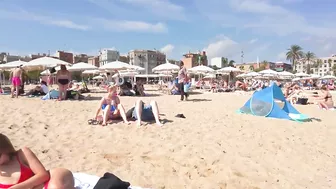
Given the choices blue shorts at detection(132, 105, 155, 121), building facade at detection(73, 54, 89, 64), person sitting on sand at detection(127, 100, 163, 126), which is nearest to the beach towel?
person sitting on sand at detection(127, 100, 163, 126)

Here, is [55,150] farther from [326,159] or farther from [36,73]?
[36,73]

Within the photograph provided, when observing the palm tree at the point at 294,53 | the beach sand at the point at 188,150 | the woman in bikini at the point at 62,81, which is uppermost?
the palm tree at the point at 294,53

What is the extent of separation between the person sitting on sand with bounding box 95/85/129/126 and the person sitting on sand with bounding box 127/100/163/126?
10.4 inches

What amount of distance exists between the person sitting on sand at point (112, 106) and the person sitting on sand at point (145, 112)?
0.87 feet

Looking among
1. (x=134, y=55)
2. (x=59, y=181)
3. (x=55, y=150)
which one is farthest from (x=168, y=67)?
(x=134, y=55)

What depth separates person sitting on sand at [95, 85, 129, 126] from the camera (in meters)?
6.05

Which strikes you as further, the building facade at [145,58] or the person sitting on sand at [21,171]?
the building facade at [145,58]

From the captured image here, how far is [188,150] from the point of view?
4355 millimetres

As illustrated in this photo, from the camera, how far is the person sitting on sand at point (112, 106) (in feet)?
19.9

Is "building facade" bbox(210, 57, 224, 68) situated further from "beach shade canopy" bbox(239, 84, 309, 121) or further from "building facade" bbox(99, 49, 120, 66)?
"beach shade canopy" bbox(239, 84, 309, 121)

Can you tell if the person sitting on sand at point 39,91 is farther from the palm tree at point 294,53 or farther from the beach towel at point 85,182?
the palm tree at point 294,53

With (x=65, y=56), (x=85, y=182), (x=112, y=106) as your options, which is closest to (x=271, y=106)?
(x=112, y=106)

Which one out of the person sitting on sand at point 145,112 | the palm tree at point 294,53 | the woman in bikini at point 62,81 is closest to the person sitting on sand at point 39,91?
the woman in bikini at point 62,81

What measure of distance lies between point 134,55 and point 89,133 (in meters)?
116
